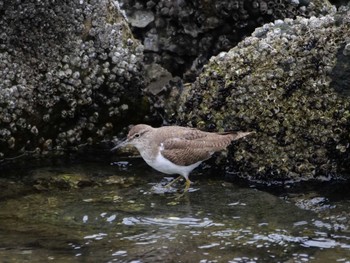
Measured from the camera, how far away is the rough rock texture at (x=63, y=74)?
9461mm

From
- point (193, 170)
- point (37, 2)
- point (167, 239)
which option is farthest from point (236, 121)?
point (37, 2)

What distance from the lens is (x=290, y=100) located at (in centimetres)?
888

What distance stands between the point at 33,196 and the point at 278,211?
2685 millimetres

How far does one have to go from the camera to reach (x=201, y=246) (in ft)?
23.8

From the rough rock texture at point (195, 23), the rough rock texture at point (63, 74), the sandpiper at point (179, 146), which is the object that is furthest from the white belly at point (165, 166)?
the rough rock texture at point (195, 23)

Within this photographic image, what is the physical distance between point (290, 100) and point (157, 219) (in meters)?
2.13

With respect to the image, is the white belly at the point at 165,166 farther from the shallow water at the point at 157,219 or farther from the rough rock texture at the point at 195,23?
the rough rock texture at the point at 195,23

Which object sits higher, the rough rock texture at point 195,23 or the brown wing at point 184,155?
the rough rock texture at point 195,23

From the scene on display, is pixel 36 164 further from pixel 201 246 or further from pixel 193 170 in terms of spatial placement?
pixel 201 246

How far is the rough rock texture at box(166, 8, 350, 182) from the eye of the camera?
8.71m

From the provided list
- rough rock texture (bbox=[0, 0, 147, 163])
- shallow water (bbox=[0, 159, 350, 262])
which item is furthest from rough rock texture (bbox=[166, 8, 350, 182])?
rough rock texture (bbox=[0, 0, 147, 163])

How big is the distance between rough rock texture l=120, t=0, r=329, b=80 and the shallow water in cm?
264

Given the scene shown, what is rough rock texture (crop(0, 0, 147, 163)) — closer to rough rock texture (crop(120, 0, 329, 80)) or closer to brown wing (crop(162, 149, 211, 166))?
rough rock texture (crop(120, 0, 329, 80))

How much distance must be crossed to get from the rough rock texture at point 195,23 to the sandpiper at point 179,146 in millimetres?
2459
